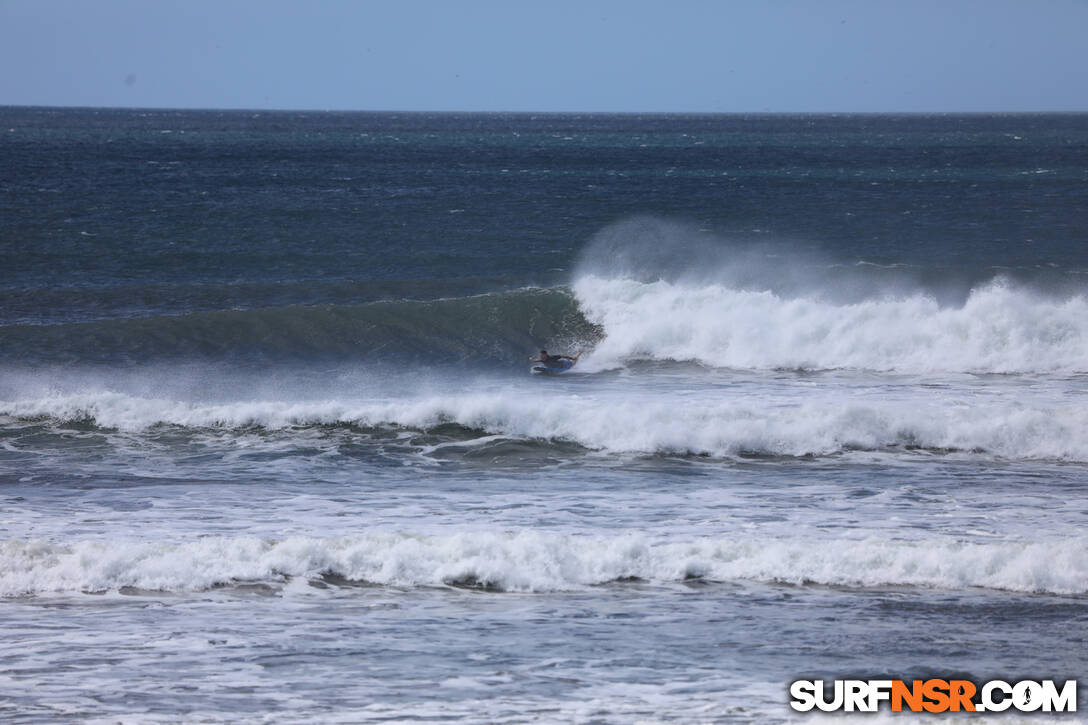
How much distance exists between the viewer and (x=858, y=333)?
2452 cm

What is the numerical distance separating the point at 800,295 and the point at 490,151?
8532 cm

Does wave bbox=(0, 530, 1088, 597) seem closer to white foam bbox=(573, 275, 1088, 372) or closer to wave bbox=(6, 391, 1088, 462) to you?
wave bbox=(6, 391, 1088, 462)

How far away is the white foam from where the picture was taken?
23.4 m

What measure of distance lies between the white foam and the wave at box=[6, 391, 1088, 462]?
388cm

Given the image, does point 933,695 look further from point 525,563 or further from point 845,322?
point 845,322

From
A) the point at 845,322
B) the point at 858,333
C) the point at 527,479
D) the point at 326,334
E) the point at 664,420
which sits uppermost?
the point at 845,322

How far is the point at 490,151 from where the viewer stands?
111 m

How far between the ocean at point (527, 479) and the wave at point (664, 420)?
65 mm

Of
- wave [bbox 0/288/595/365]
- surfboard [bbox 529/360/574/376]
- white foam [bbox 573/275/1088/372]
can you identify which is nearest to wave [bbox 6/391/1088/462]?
surfboard [bbox 529/360/574/376]

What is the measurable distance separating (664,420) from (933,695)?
9.26m

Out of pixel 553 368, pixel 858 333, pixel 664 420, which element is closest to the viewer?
pixel 664 420

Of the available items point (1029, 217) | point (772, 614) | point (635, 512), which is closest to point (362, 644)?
point (772, 614)

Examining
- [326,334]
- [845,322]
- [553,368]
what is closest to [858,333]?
[845,322]

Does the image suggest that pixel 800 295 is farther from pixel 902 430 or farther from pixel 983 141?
pixel 983 141
